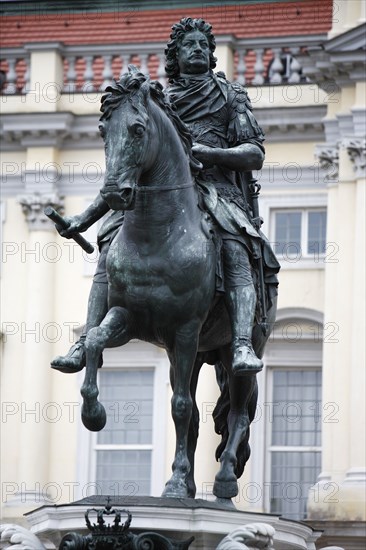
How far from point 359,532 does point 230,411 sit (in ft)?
64.2

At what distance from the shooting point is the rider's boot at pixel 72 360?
14.0 metres

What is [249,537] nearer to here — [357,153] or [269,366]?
→ [357,153]

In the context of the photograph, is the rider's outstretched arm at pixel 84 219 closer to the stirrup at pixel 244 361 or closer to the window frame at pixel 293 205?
the stirrup at pixel 244 361

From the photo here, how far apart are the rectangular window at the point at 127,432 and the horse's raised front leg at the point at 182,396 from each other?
76.0ft

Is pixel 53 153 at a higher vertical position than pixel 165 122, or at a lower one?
higher

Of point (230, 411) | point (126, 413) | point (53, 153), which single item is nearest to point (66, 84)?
point (53, 153)

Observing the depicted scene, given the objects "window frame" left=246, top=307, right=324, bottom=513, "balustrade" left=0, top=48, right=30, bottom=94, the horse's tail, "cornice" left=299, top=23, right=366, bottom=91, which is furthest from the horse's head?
"balustrade" left=0, top=48, right=30, bottom=94

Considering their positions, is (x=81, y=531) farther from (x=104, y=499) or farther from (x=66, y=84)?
(x=66, y=84)

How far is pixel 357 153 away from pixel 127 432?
6.09 meters

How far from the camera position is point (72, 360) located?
46.2ft

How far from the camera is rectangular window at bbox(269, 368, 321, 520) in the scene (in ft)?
120

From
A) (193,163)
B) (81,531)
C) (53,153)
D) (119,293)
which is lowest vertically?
(81,531)

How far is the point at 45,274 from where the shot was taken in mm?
38094

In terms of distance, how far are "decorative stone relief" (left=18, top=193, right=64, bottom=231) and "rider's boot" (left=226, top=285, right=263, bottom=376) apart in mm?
23974
